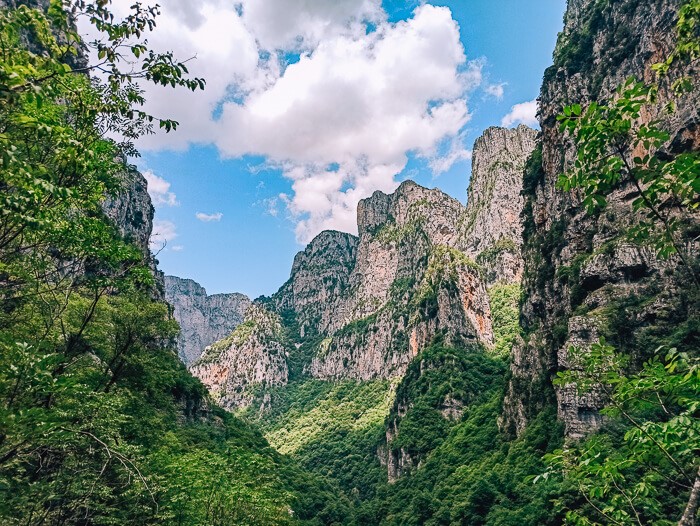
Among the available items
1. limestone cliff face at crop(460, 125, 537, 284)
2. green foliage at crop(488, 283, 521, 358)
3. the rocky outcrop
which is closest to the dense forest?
the rocky outcrop

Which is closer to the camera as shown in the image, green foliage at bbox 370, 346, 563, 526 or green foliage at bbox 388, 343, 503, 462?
green foliage at bbox 370, 346, 563, 526

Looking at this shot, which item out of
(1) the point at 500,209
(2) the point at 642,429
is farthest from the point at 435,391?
(1) the point at 500,209

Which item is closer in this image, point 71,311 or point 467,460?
point 71,311

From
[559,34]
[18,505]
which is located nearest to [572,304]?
[18,505]

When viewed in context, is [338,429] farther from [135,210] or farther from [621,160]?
[621,160]

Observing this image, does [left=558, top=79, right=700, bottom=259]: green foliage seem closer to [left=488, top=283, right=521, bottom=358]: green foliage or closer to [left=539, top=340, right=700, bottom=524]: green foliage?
[left=539, top=340, right=700, bottom=524]: green foliage

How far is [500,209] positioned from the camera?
177250 millimetres

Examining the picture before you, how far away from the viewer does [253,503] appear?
2280 cm

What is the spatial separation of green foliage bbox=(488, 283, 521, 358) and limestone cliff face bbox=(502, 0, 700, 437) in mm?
57658

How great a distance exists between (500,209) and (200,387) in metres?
148

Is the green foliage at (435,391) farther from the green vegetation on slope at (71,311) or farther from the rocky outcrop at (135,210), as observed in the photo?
the rocky outcrop at (135,210)

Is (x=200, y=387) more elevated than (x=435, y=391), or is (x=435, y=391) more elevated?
(x=200, y=387)

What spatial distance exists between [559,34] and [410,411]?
275ft

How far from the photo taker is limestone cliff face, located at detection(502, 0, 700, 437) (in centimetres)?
3459
